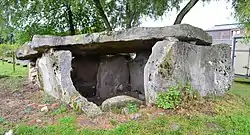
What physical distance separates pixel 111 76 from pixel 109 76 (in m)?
0.06

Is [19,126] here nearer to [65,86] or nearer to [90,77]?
[65,86]

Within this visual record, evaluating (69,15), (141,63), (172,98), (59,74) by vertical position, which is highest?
(69,15)

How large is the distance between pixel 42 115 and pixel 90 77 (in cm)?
347

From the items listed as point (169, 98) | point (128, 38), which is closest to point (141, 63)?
point (128, 38)

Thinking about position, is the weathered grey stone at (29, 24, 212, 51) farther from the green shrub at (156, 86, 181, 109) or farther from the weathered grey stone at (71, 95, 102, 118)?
the weathered grey stone at (71, 95, 102, 118)

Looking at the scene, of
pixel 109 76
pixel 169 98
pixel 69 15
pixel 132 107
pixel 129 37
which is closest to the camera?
pixel 169 98

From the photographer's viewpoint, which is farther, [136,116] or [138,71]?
[138,71]

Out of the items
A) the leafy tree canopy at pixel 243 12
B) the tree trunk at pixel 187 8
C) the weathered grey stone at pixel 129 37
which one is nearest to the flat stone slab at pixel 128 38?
the weathered grey stone at pixel 129 37

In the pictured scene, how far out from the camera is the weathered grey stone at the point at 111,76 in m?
7.47

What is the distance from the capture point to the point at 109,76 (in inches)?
295

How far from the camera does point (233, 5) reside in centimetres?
848

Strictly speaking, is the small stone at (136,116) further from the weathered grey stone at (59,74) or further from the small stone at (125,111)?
the weathered grey stone at (59,74)

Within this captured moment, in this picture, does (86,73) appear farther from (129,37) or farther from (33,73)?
(129,37)

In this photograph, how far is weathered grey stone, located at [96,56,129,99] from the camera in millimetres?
7473
